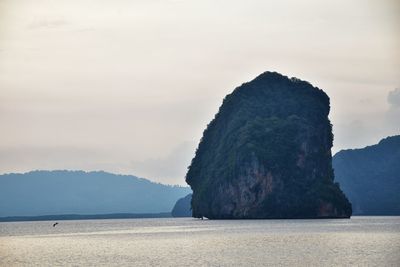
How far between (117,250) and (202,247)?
944 cm

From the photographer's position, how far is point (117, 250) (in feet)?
284

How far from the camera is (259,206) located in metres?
188

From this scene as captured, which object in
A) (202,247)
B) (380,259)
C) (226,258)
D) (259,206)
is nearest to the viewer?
(380,259)

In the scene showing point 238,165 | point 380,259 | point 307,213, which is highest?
point 238,165

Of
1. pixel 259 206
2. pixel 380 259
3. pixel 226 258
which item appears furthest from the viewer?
pixel 259 206

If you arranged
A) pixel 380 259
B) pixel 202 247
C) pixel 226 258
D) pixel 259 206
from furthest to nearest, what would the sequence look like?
pixel 259 206 → pixel 202 247 → pixel 226 258 → pixel 380 259

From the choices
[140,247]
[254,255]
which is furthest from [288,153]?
[254,255]

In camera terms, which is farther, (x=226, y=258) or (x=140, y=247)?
(x=140, y=247)

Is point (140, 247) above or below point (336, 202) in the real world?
below

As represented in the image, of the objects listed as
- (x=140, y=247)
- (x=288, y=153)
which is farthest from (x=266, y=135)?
(x=140, y=247)

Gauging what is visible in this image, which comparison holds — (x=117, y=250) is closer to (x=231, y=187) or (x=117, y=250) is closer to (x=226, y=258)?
(x=226, y=258)

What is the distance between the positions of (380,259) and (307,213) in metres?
125

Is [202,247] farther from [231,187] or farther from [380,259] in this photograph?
[231,187]

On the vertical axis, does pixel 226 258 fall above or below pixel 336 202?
below
